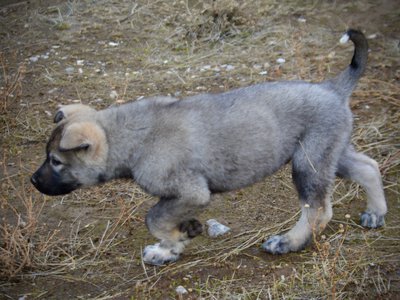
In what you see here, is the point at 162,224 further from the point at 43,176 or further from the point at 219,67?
the point at 219,67

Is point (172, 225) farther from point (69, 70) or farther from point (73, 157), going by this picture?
point (69, 70)

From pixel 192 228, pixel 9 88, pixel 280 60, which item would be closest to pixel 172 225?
pixel 192 228

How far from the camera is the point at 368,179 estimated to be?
5.40 meters

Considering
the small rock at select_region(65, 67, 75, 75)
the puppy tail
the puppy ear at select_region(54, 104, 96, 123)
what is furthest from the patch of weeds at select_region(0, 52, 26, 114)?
the puppy tail

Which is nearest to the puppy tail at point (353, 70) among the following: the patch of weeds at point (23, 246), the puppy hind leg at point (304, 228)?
the puppy hind leg at point (304, 228)

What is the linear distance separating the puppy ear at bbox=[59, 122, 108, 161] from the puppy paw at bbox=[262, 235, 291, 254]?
1.51m

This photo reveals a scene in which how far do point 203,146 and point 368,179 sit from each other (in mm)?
1484

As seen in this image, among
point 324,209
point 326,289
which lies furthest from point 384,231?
point 326,289

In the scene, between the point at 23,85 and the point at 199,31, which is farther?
the point at 199,31

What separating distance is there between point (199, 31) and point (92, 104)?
7.31 feet

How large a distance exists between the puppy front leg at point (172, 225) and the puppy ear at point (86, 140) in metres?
0.60

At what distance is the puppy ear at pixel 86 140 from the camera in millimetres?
4691

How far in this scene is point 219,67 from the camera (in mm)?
8414

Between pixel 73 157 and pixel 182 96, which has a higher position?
pixel 73 157
